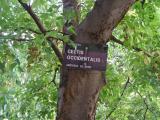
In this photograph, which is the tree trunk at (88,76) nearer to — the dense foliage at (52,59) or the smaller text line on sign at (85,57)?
the smaller text line on sign at (85,57)

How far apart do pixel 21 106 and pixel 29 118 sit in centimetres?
35

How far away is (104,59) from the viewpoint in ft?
5.92

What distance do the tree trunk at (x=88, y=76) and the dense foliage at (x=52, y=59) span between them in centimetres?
16

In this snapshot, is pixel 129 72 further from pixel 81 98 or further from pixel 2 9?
pixel 2 9

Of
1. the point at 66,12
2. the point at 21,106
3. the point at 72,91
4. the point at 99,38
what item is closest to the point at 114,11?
the point at 99,38

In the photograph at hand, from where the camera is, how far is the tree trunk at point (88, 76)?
179 cm

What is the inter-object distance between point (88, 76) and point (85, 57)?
96 mm

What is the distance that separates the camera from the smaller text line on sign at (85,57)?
69.3 inches

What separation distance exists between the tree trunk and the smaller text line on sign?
1.1 inches

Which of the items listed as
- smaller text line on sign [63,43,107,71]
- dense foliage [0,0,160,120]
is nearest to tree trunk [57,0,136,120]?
smaller text line on sign [63,43,107,71]

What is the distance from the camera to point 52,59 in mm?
2742

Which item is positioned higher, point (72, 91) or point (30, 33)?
point (30, 33)

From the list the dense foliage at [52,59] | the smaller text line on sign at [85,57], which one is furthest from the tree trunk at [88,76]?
the dense foliage at [52,59]

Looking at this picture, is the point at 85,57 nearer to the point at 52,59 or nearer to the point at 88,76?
the point at 88,76
